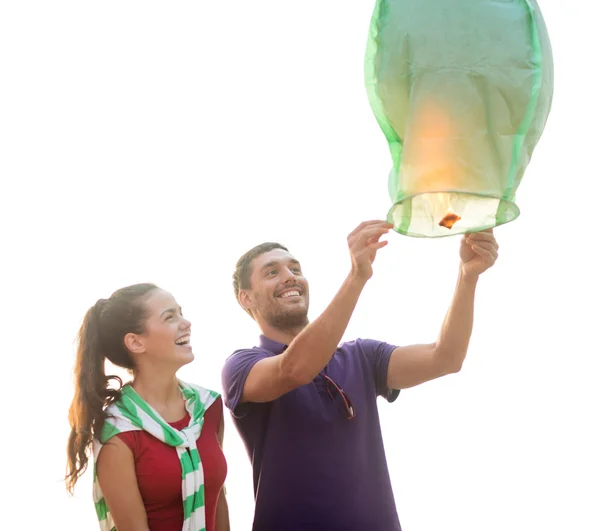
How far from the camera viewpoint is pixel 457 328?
2.99 meters

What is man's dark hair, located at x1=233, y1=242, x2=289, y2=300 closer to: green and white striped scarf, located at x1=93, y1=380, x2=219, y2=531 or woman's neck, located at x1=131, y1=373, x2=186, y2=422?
woman's neck, located at x1=131, y1=373, x2=186, y2=422

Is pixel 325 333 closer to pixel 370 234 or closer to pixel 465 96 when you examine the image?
pixel 370 234

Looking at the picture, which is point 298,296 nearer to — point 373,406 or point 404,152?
point 373,406

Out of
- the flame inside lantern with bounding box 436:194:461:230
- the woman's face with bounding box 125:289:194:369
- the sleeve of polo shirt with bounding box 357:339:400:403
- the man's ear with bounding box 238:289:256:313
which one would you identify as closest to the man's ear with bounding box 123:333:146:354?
the woman's face with bounding box 125:289:194:369

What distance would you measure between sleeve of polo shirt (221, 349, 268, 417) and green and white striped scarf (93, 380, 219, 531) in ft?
0.57

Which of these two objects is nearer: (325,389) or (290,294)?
(325,389)

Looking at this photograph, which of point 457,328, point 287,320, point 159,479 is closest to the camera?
point 159,479

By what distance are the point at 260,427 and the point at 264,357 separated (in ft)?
0.85

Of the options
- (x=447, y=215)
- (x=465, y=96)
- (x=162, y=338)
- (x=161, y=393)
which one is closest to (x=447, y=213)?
(x=447, y=215)

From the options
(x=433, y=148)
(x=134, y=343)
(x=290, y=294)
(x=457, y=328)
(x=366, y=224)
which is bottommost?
(x=457, y=328)

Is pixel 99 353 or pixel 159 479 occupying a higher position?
pixel 99 353

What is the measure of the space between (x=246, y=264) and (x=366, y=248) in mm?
791

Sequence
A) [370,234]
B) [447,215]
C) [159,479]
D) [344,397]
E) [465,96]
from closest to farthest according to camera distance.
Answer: [465,96]
[447,215]
[370,234]
[159,479]
[344,397]

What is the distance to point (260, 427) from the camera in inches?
116
